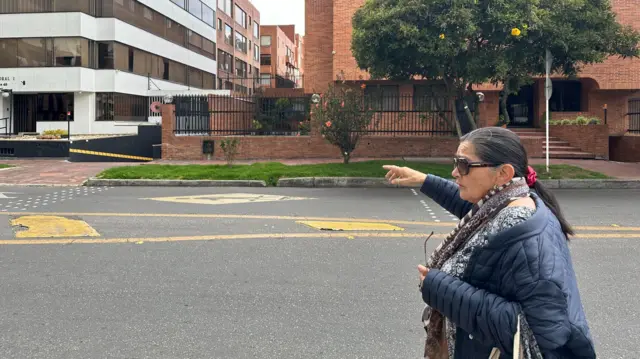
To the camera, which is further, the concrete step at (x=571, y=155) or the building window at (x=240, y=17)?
the building window at (x=240, y=17)

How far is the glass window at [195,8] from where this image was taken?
4738 centimetres

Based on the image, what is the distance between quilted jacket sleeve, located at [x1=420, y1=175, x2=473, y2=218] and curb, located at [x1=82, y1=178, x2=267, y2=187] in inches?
453

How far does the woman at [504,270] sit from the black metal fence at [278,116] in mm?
18719

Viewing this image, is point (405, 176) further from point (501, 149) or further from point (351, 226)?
point (351, 226)

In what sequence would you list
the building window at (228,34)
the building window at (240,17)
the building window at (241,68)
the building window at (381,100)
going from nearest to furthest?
the building window at (381,100) < the building window at (228,34) < the building window at (240,17) < the building window at (241,68)

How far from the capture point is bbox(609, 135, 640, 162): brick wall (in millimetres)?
20109

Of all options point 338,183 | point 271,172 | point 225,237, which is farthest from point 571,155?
point 225,237

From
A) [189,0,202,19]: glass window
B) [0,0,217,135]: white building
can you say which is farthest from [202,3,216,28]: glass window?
[0,0,217,135]: white building

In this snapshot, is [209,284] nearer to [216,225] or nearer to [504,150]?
[216,225]

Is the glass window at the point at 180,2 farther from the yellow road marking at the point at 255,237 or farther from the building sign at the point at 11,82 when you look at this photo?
the yellow road marking at the point at 255,237

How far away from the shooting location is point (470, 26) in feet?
46.0

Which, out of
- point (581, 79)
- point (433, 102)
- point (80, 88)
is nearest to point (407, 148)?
point (433, 102)

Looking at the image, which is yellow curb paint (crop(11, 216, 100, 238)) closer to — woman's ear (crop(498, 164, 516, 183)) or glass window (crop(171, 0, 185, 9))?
woman's ear (crop(498, 164, 516, 183))

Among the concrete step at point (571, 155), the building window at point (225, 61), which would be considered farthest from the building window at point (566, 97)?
the building window at point (225, 61)
